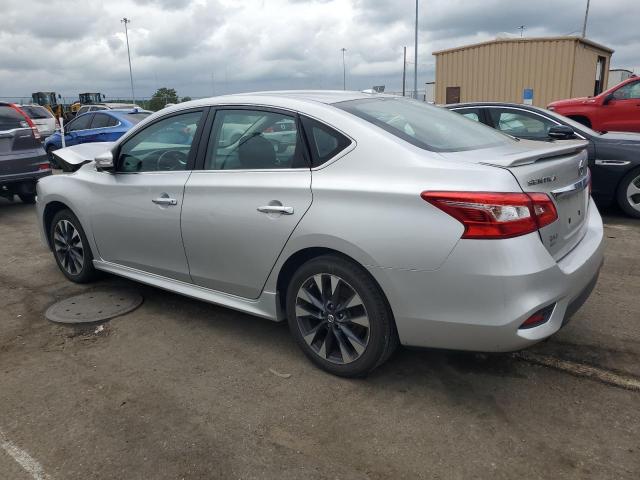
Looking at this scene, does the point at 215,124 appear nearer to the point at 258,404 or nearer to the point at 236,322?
the point at 236,322

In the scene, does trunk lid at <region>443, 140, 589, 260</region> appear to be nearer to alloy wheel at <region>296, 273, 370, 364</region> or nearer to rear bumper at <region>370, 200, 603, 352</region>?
rear bumper at <region>370, 200, 603, 352</region>

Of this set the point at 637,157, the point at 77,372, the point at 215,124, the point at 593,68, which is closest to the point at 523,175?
the point at 215,124

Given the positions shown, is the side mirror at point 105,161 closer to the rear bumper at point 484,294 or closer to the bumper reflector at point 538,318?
the rear bumper at point 484,294

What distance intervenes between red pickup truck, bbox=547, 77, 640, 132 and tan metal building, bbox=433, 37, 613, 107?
7678mm

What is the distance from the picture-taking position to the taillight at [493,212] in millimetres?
2451

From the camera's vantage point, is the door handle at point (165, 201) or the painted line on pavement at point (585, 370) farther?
the door handle at point (165, 201)

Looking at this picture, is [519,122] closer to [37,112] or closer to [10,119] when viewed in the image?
[10,119]

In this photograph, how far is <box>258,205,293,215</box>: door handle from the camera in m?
3.03

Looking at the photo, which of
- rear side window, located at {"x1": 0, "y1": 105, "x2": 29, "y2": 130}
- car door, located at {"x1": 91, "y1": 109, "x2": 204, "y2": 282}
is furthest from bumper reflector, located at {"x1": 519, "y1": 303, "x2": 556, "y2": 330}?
rear side window, located at {"x1": 0, "y1": 105, "x2": 29, "y2": 130}

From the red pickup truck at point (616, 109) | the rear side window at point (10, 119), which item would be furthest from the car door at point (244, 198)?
the red pickup truck at point (616, 109)

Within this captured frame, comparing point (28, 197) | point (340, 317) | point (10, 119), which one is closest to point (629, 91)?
point (340, 317)

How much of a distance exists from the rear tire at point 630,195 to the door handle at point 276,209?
5286 millimetres

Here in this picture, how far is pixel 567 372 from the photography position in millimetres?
3094

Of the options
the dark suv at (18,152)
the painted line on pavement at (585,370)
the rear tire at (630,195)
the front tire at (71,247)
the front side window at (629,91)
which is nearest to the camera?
the painted line on pavement at (585,370)
